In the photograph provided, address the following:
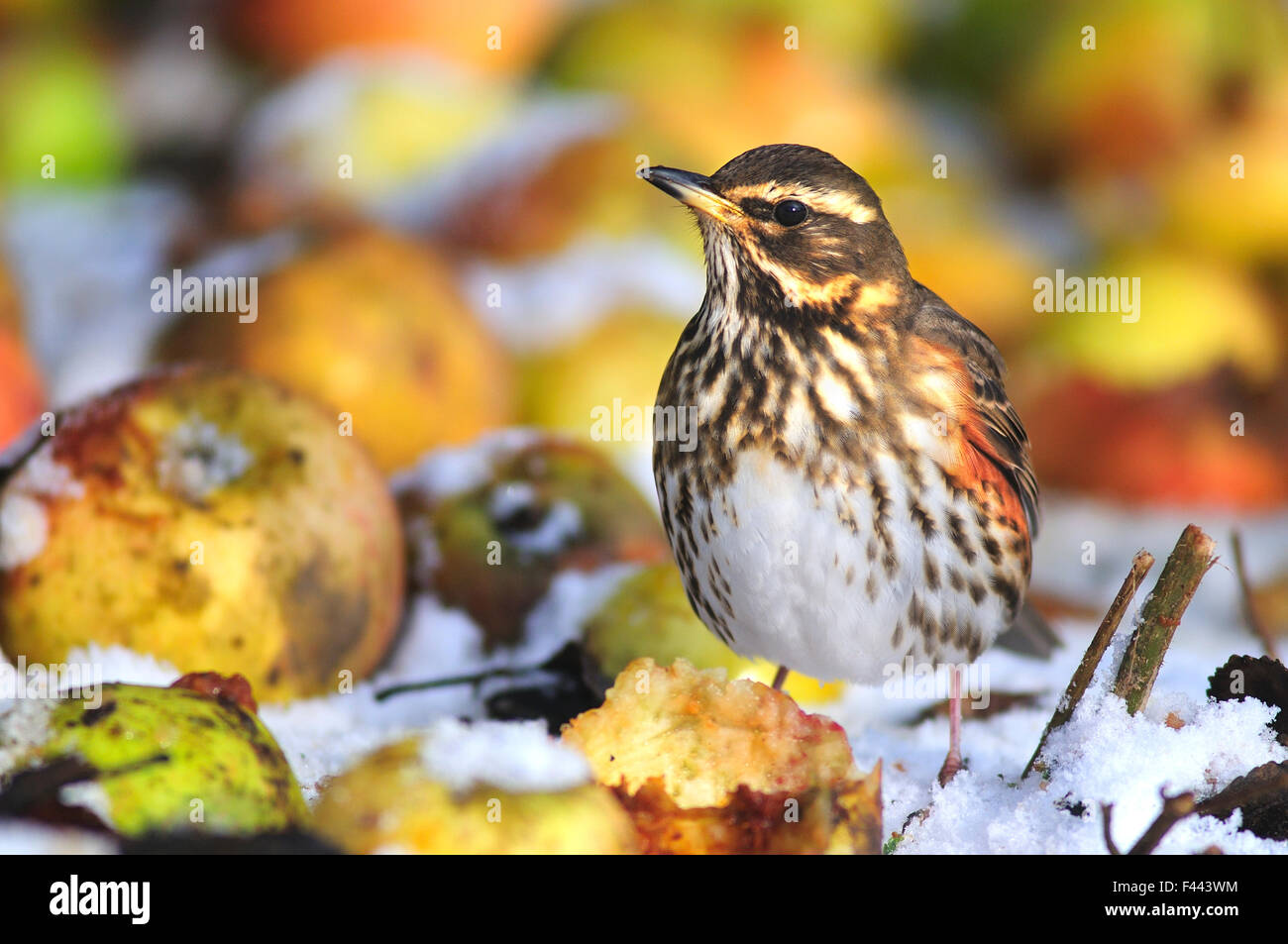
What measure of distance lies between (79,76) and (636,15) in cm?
192

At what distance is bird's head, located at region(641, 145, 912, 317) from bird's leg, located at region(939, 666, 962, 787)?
0.66 meters

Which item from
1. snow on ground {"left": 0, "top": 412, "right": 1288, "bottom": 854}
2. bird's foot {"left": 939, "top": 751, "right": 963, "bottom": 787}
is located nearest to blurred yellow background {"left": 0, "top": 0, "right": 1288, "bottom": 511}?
snow on ground {"left": 0, "top": 412, "right": 1288, "bottom": 854}

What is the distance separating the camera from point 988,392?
2.12 m

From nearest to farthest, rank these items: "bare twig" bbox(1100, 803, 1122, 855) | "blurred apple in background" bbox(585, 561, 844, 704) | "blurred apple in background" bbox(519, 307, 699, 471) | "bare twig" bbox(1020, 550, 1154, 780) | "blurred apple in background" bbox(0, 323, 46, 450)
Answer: "bare twig" bbox(1100, 803, 1122, 855)
"bare twig" bbox(1020, 550, 1154, 780)
"blurred apple in background" bbox(585, 561, 844, 704)
"blurred apple in background" bbox(0, 323, 46, 450)
"blurred apple in background" bbox(519, 307, 699, 471)

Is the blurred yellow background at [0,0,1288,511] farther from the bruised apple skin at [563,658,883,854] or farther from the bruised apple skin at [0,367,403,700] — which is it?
the bruised apple skin at [563,658,883,854]

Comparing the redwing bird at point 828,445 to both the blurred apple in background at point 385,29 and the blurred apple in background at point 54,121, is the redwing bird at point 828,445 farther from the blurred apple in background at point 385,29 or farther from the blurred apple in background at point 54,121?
the blurred apple in background at point 54,121

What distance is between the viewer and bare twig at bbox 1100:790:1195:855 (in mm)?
1434

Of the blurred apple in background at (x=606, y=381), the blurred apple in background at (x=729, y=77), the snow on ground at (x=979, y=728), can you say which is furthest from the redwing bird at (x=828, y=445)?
the blurred apple in background at (x=729, y=77)

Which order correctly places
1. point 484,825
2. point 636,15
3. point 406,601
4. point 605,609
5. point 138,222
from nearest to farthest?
point 484,825, point 605,609, point 406,601, point 138,222, point 636,15

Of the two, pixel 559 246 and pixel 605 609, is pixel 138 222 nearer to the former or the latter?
pixel 559 246

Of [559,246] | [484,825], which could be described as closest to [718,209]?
[484,825]

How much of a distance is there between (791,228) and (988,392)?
0.44m

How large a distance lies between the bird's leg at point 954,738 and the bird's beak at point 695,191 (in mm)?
866
